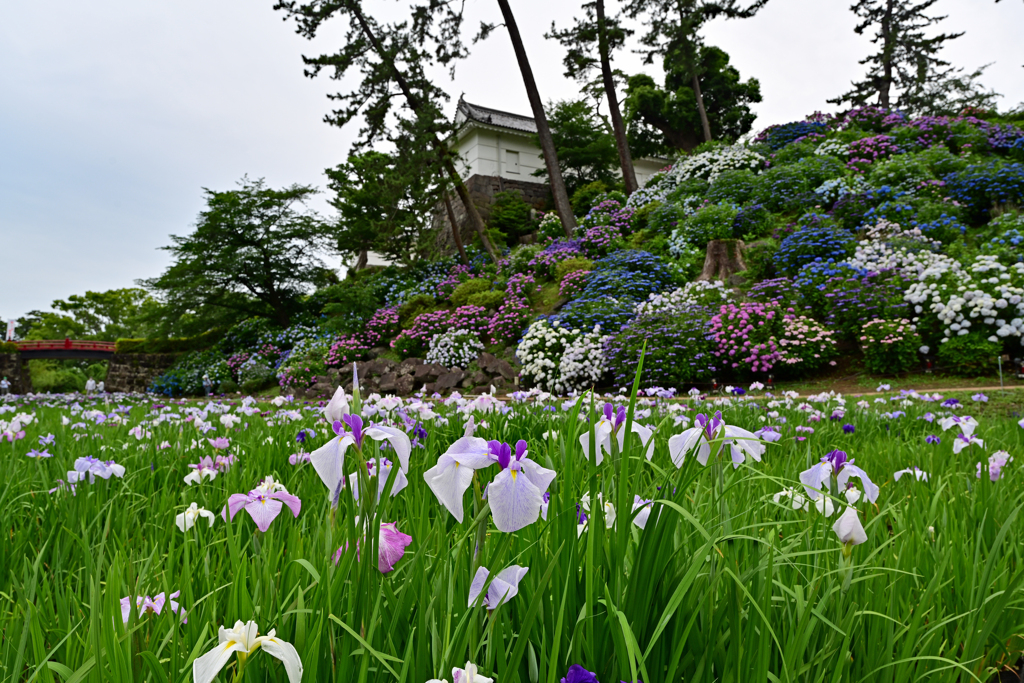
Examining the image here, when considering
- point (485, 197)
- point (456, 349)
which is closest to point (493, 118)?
point (485, 197)

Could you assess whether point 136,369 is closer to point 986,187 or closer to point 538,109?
point 538,109

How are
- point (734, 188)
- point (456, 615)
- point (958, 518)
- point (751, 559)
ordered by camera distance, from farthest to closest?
1. point (734, 188)
2. point (958, 518)
3. point (751, 559)
4. point (456, 615)

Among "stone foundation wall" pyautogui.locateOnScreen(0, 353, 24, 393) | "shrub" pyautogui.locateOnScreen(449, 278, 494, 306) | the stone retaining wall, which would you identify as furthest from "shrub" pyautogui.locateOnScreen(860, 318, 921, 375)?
"stone foundation wall" pyautogui.locateOnScreen(0, 353, 24, 393)

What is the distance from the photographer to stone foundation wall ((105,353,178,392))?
19.9 meters

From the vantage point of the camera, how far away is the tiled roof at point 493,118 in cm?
2650

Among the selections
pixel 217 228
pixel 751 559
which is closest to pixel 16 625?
pixel 751 559

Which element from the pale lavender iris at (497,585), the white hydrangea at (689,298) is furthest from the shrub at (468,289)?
the pale lavender iris at (497,585)

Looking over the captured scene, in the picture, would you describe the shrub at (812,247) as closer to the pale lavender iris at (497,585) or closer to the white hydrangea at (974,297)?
the white hydrangea at (974,297)

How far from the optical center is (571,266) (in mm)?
13219

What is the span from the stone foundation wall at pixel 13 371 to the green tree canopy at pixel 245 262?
6.03 meters

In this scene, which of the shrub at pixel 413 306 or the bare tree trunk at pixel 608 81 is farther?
the bare tree trunk at pixel 608 81

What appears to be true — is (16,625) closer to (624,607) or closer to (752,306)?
(624,607)

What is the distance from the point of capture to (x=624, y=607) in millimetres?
904

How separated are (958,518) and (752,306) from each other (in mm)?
7444
